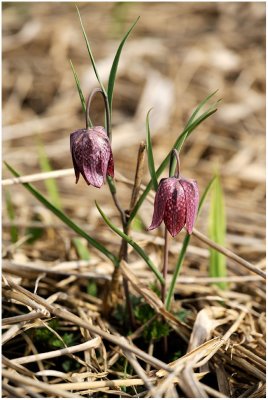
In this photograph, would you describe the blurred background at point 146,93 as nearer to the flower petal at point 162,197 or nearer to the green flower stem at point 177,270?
the green flower stem at point 177,270

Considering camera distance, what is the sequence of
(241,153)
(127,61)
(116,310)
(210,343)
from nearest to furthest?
1. (210,343)
2. (116,310)
3. (241,153)
4. (127,61)

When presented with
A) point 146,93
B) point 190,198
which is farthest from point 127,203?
point 190,198

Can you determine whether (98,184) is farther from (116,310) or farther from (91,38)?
(91,38)

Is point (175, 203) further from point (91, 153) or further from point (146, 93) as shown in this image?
point (146, 93)

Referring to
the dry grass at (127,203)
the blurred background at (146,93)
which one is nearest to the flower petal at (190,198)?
the dry grass at (127,203)

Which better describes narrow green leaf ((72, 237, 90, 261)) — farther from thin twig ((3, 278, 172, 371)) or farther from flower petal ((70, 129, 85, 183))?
flower petal ((70, 129, 85, 183))

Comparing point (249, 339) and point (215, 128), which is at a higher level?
point (215, 128)

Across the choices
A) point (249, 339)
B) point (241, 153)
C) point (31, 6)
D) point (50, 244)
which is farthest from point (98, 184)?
point (31, 6)

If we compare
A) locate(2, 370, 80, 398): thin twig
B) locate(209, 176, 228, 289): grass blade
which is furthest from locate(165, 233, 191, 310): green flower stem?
locate(2, 370, 80, 398): thin twig
